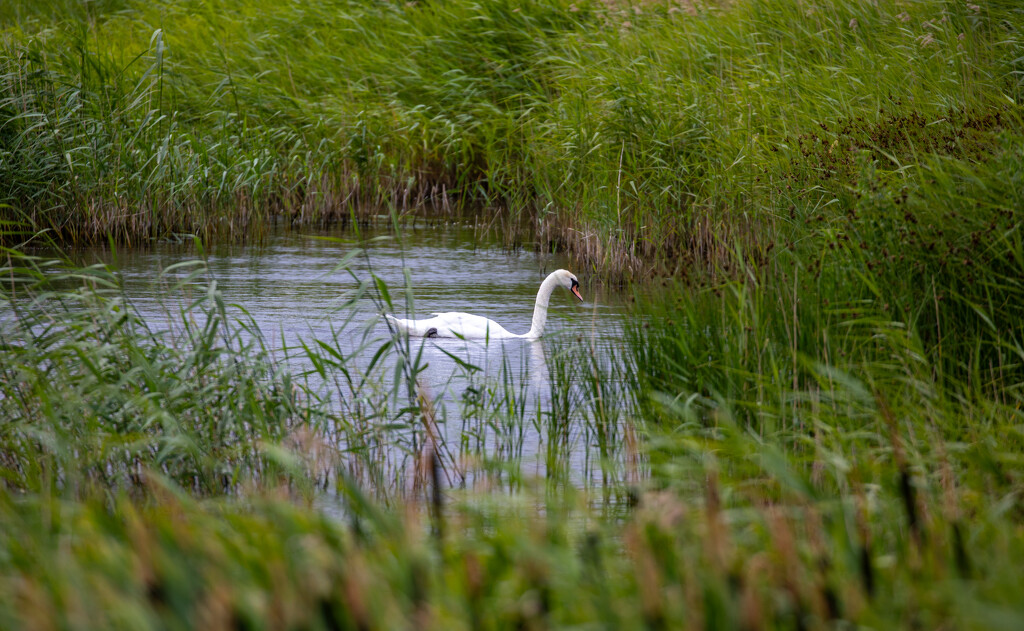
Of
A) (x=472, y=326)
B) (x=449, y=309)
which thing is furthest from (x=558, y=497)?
(x=449, y=309)

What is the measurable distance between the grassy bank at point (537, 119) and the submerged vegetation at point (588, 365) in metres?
0.05

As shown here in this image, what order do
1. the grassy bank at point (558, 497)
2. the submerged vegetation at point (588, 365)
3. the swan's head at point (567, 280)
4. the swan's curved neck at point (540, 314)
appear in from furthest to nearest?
the swan's head at point (567, 280)
the swan's curved neck at point (540, 314)
the submerged vegetation at point (588, 365)
the grassy bank at point (558, 497)

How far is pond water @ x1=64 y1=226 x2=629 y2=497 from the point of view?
16.2ft

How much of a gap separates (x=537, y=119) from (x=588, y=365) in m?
6.21

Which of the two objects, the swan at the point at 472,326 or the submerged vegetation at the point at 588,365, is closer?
the submerged vegetation at the point at 588,365

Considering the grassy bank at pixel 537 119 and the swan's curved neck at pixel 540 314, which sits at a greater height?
the grassy bank at pixel 537 119

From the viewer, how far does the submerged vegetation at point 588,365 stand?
2428mm

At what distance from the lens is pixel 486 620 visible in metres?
2.34

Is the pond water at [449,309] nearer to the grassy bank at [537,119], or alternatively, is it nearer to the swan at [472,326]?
the swan at [472,326]

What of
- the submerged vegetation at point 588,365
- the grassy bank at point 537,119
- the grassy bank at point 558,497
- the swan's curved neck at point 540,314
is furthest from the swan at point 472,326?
the grassy bank at point 558,497

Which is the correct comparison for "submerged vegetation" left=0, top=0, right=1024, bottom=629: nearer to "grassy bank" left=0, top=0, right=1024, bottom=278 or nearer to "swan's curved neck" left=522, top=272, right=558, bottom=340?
"grassy bank" left=0, top=0, right=1024, bottom=278

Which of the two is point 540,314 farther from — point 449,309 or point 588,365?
point 588,365

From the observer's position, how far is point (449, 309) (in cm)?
842

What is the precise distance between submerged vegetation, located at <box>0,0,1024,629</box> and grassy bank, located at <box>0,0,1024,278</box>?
0.05 metres
